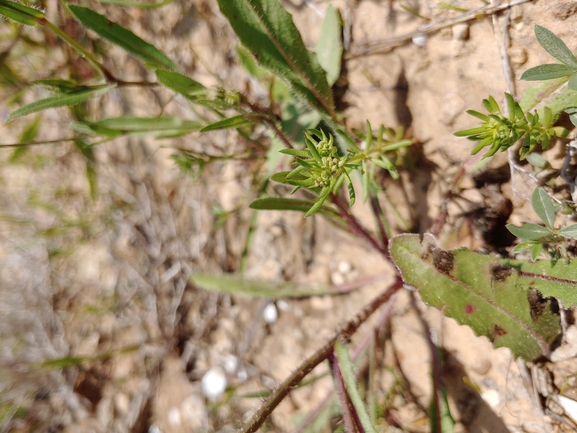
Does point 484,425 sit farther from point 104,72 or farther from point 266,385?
point 104,72

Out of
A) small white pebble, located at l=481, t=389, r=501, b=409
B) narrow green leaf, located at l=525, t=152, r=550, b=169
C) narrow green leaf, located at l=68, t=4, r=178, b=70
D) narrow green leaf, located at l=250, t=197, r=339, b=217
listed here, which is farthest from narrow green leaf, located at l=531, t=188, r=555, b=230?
narrow green leaf, located at l=68, t=4, r=178, b=70

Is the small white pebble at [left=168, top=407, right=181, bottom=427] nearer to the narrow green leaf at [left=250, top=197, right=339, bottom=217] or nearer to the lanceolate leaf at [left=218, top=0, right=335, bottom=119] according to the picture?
the narrow green leaf at [left=250, top=197, right=339, bottom=217]

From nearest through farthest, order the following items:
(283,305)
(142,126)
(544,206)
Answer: (544,206) < (142,126) < (283,305)

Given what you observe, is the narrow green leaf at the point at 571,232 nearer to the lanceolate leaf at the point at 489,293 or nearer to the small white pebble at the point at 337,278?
the lanceolate leaf at the point at 489,293

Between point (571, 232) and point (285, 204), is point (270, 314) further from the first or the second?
point (571, 232)

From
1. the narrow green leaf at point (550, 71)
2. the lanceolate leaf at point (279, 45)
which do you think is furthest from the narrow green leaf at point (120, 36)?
Answer: the narrow green leaf at point (550, 71)

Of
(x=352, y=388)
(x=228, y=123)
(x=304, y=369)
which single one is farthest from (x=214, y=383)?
(x=228, y=123)

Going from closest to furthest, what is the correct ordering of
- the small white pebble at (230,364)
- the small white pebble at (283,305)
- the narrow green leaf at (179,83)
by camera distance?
the narrow green leaf at (179,83) → the small white pebble at (283,305) → the small white pebble at (230,364)
